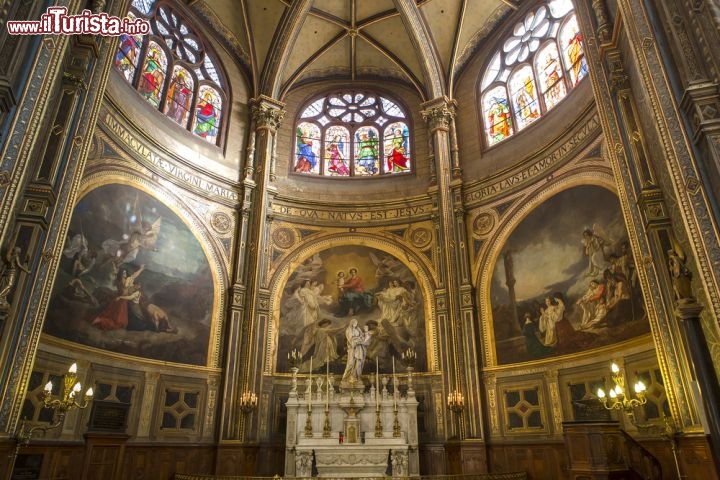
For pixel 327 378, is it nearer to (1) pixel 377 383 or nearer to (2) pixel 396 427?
(1) pixel 377 383

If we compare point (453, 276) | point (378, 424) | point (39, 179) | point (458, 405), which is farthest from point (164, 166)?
point (458, 405)

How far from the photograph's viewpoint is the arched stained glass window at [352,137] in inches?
885

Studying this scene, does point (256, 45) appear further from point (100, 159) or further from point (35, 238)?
point (35, 238)

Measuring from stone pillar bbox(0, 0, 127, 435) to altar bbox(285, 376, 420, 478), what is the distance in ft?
28.8

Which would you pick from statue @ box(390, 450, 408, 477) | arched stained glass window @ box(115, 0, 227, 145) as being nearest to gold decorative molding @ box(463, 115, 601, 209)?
statue @ box(390, 450, 408, 477)

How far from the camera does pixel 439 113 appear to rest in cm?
2092

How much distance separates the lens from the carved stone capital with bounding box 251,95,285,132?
68.7 ft

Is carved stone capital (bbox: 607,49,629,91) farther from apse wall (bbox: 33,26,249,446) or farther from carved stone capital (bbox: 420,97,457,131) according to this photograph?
apse wall (bbox: 33,26,249,446)

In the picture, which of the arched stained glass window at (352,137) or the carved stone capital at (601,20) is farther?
the arched stained glass window at (352,137)

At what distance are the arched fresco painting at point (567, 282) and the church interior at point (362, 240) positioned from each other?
0.27 feet

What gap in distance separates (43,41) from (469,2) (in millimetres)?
16712

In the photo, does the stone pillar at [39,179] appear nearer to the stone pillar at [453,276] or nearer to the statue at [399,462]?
the statue at [399,462]

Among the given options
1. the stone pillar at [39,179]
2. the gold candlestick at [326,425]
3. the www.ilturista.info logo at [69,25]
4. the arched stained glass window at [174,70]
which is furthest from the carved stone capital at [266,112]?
the gold candlestick at [326,425]

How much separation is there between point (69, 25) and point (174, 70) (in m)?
10.2
